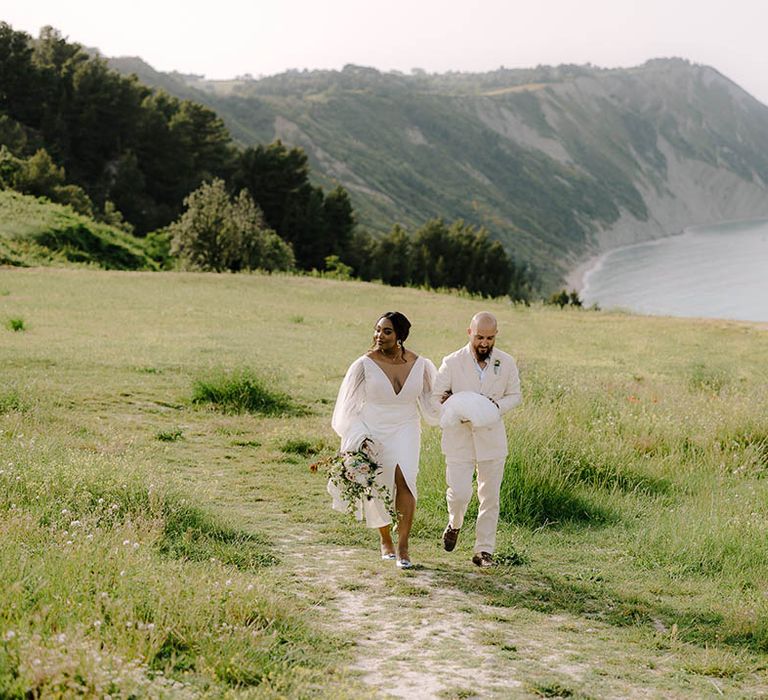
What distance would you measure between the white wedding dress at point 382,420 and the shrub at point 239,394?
26.2 feet

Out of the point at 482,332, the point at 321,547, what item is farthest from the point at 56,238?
the point at 482,332

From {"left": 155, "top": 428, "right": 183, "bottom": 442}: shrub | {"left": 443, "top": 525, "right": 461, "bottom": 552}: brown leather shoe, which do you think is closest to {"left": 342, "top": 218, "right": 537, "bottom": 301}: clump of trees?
{"left": 155, "top": 428, "right": 183, "bottom": 442}: shrub

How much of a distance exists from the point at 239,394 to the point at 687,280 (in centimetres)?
12375

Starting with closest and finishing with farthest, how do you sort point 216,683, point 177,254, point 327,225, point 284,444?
1. point 216,683
2. point 284,444
3. point 177,254
4. point 327,225

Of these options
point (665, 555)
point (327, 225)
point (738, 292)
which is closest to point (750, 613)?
point (665, 555)

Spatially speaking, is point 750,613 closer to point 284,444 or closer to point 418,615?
point 418,615

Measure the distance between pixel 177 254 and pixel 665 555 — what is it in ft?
155

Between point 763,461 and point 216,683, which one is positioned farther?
point 763,461

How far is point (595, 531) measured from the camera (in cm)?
1047

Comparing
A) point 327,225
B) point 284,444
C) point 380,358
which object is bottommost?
point 284,444

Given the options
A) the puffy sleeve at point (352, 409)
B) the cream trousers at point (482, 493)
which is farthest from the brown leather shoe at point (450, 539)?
the puffy sleeve at point (352, 409)

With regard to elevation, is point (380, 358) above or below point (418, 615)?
above

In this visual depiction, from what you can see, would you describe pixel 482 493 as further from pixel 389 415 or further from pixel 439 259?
pixel 439 259

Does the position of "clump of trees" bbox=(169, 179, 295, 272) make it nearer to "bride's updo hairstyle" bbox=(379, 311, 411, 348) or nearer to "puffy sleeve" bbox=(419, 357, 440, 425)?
"puffy sleeve" bbox=(419, 357, 440, 425)
